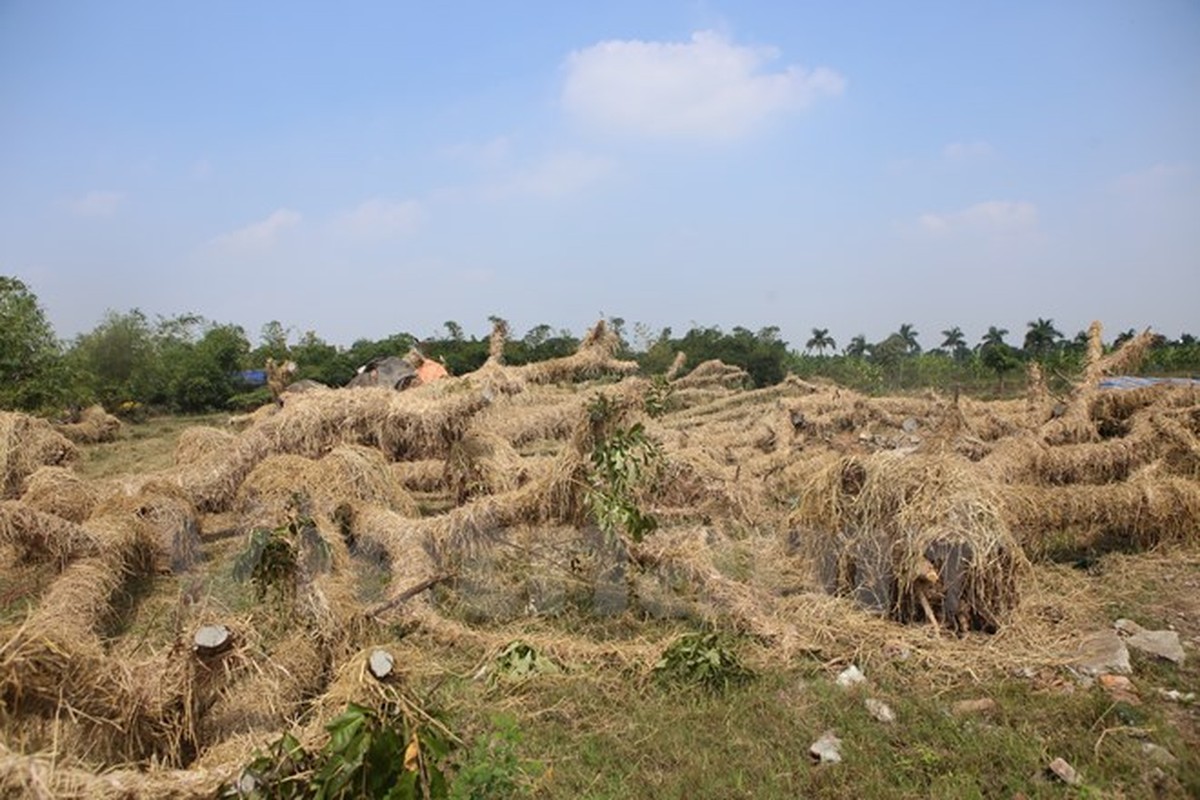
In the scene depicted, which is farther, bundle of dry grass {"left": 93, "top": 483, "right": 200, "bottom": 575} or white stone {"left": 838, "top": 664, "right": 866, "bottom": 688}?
bundle of dry grass {"left": 93, "top": 483, "right": 200, "bottom": 575}

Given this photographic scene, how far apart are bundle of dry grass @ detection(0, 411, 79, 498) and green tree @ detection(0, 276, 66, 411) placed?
5.57 metres

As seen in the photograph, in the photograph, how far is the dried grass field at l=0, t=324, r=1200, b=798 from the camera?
10.8 ft

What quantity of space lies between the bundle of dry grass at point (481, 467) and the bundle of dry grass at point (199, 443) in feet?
9.37

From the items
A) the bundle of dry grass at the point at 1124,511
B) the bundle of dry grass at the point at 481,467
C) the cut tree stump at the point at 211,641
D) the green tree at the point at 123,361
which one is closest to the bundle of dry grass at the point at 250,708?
the cut tree stump at the point at 211,641

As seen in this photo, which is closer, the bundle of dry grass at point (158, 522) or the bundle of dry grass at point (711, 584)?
the bundle of dry grass at point (711, 584)

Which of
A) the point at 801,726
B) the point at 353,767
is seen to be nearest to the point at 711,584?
the point at 801,726

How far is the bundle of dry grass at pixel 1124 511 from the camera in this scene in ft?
22.9

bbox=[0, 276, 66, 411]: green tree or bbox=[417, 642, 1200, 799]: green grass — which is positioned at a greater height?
bbox=[0, 276, 66, 411]: green tree

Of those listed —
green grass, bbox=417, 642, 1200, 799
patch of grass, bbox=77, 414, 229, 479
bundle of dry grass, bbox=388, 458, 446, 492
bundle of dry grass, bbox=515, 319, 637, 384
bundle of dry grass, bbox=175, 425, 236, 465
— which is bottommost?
patch of grass, bbox=77, 414, 229, 479

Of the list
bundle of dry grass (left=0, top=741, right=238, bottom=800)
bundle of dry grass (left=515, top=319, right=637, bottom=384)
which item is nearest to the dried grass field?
bundle of dry grass (left=0, top=741, right=238, bottom=800)

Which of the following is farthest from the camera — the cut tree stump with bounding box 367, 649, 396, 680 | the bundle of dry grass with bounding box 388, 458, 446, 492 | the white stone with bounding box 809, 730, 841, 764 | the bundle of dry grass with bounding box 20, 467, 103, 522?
the bundle of dry grass with bounding box 388, 458, 446, 492

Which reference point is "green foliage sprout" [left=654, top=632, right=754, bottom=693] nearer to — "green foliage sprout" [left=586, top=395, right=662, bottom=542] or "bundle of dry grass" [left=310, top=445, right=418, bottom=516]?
"green foliage sprout" [left=586, top=395, right=662, bottom=542]

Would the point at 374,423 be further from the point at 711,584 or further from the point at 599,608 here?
the point at 711,584

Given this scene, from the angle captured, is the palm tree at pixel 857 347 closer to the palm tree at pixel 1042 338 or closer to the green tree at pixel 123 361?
the palm tree at pixel 1042 338
